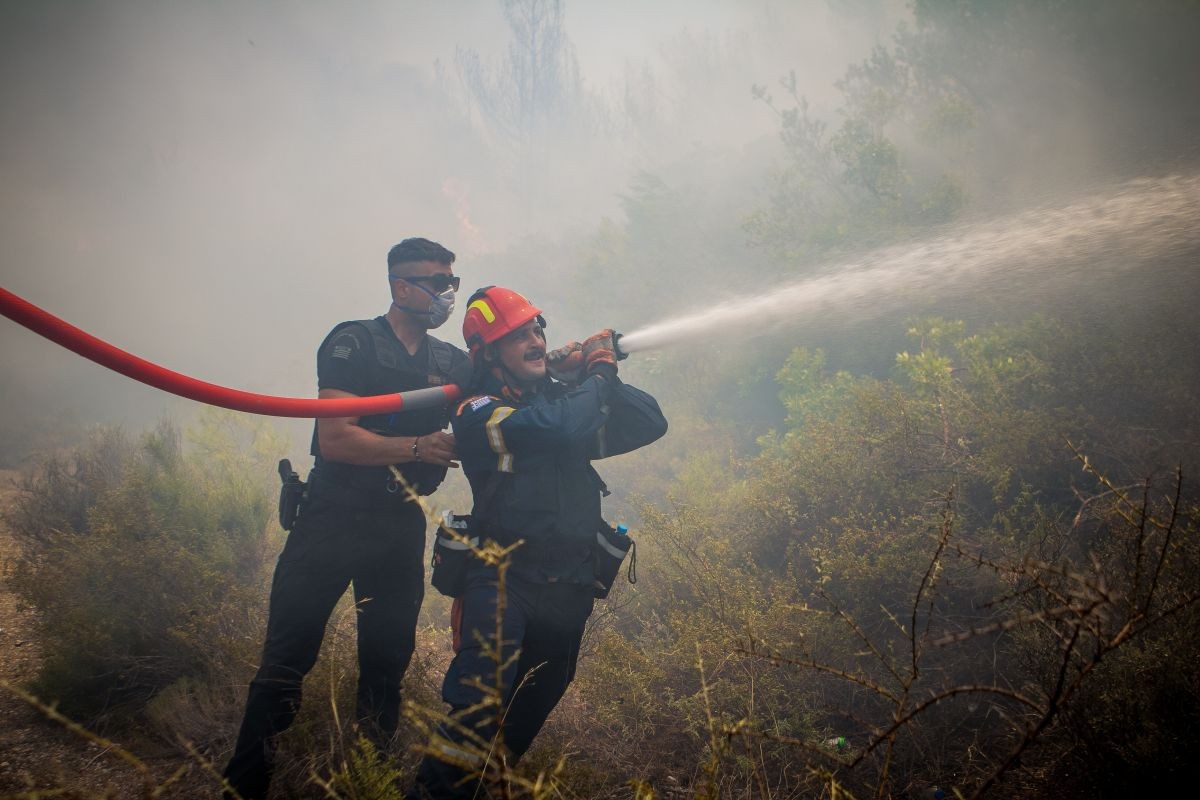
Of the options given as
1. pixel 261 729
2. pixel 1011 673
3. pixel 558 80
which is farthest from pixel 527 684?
pixel 558 80

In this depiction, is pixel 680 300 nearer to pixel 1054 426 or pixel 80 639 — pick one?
pixel 1054 426

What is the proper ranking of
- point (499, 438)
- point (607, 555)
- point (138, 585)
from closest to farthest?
point (499, 438) < point (607, 555) < point (138, 585)

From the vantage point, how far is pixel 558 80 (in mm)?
53844

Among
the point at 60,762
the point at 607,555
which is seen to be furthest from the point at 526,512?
the point at 60,762

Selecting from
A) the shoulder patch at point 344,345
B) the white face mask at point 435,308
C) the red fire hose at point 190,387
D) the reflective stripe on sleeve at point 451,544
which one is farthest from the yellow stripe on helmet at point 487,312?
the reflective stripe on sleeve at point 451,544

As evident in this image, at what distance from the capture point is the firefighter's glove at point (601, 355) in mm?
3361

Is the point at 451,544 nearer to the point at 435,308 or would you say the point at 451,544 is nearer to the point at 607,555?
the point at 607,555

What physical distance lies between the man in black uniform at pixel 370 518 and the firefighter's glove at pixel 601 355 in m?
0.97

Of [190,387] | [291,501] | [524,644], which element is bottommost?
[524,644]

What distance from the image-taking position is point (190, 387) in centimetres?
276

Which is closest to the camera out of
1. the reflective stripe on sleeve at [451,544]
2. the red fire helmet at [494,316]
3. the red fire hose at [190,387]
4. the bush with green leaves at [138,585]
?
the red fire hose at [190,387]

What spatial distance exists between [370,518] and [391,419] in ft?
2.12

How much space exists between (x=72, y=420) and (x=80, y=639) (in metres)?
28.1

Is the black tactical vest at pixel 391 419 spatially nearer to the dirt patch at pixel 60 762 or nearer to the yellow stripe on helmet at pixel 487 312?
the yellow stripe on helmet at pixel 487 312
